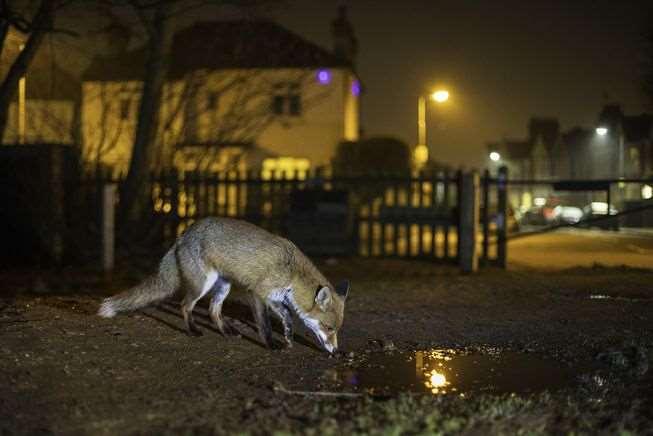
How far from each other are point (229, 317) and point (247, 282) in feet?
5.25

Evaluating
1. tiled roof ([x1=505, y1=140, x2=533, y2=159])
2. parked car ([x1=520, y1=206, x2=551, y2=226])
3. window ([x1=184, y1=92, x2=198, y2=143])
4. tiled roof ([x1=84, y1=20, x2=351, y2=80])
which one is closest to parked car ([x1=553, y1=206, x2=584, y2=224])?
parked car ([x1=520, y1=206, x2=551, y2=226])

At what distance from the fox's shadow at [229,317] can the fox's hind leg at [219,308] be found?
0.10 meters

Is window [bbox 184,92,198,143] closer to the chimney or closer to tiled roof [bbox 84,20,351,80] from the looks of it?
tiled roof [bbox 84,20,351,80]

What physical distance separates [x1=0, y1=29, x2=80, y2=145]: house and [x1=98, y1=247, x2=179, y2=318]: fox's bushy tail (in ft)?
33.7

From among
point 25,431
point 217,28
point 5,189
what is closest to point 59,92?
point 217,28

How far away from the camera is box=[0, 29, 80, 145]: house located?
1962cm

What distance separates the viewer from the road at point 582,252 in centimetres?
1715

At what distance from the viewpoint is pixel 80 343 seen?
793 cm

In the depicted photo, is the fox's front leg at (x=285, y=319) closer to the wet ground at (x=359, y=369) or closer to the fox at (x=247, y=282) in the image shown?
the fox at (x=247, y=282)

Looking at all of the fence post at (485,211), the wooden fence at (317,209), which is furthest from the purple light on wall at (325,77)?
the fence post at (485,211)

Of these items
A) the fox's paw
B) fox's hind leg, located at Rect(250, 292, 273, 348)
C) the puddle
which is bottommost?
the puddle

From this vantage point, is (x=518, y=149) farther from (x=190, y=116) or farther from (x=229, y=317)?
(x=229, y=317)

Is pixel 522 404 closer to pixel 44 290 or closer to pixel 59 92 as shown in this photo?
pixel 44 290

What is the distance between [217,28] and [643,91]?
36.8ft
